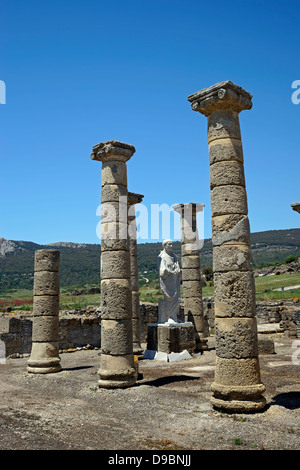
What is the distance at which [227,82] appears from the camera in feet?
25.0

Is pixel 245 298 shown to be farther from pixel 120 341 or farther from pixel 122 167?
pixel 122 167

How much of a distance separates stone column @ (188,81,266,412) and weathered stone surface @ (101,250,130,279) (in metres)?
2.89

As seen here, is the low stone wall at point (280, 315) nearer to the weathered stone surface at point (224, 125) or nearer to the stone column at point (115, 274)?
the stone column at point (115, 274)

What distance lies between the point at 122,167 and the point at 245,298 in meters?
4.89

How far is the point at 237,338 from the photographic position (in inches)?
278

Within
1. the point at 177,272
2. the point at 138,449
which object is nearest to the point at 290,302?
the point at 177,272

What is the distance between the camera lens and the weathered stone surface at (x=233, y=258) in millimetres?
7332

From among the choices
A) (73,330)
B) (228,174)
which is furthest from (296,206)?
(73,330)

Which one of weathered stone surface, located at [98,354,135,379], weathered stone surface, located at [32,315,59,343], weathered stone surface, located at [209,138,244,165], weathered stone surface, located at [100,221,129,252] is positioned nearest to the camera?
weathered stone surface, located at [209,138,244,165]

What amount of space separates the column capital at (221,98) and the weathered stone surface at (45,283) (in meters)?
7.07

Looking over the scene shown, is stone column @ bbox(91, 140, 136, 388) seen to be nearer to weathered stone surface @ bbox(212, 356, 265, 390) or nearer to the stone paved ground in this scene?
the stone paved ground

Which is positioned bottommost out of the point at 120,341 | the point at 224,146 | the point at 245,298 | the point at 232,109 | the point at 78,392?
the point at 78,392

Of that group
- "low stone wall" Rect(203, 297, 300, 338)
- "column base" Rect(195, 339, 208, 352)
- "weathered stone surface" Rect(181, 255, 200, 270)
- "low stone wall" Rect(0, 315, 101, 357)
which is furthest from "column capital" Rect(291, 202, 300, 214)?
"low stone wall" Rect(0, 315, 101, 357)

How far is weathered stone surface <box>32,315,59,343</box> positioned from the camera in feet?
39.6
